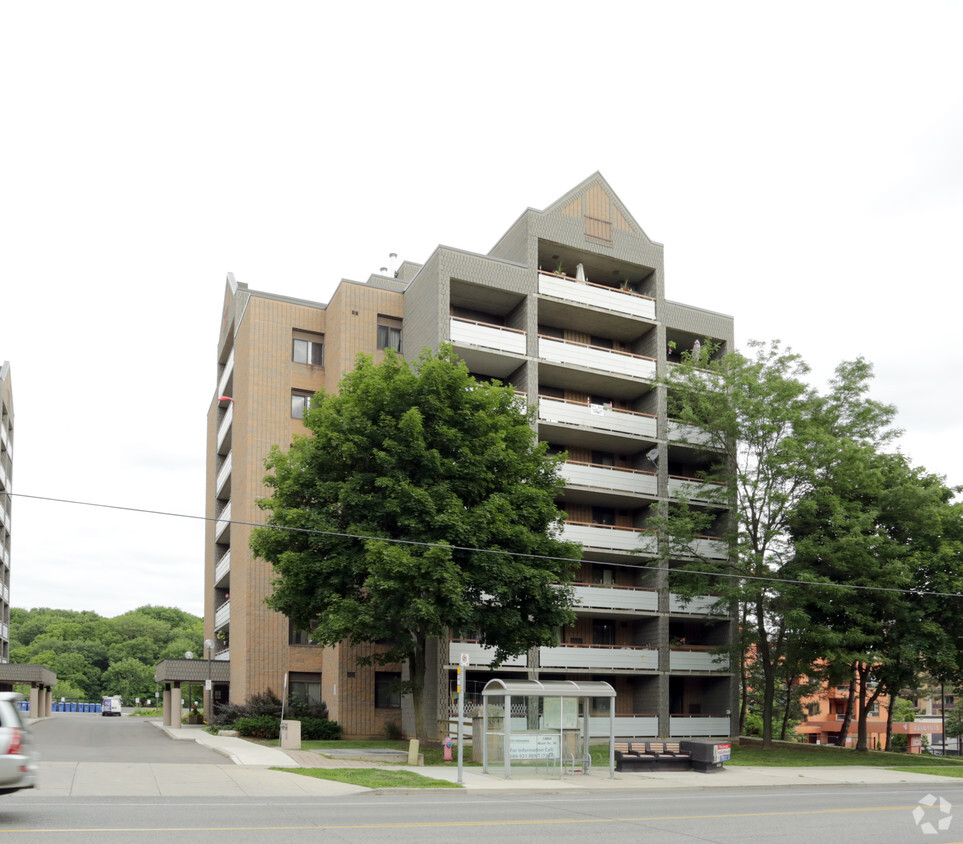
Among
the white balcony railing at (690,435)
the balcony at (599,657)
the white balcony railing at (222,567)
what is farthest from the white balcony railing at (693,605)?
the white balcony railing at (222,567)

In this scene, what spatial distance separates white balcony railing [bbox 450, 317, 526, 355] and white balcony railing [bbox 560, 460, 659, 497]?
17.9 feet

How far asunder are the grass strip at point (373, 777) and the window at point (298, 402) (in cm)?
2171

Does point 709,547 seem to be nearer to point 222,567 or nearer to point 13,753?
point 222,567

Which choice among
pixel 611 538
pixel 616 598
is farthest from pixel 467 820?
pixel 611 538

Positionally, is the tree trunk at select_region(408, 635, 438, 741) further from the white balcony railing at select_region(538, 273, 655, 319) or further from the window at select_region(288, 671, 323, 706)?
the white balcony railing at select_region(538, 273, 655, 319)

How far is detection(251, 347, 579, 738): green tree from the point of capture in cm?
2792

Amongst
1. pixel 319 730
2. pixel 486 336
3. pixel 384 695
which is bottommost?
pixel 319 730

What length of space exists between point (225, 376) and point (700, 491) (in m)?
28.3

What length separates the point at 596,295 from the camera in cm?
4172

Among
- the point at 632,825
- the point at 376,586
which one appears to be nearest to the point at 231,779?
the point at 376,586

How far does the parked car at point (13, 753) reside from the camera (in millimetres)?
13617

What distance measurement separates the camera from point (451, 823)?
48.3 ft

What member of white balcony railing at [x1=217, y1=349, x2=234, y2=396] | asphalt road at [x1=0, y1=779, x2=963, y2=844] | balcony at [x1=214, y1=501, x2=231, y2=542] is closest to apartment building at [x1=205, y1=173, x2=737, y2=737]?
balcony at [x1=214, y1=501, x2=231, y2=542]

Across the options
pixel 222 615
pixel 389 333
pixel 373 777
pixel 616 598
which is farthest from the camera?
pixel 222 615
